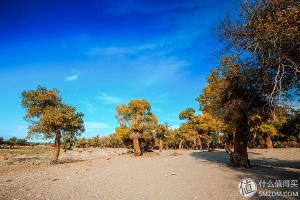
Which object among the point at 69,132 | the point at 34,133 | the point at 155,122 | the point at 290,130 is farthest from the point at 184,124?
the point at 34,133

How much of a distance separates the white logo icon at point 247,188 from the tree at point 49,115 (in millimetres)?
19052

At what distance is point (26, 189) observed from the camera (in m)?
9.20

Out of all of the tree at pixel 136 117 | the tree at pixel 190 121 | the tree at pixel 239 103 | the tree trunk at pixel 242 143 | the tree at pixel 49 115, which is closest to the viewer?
the tree at pixel 239 103

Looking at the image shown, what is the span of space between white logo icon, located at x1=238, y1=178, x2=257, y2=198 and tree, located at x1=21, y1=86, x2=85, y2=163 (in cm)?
1905

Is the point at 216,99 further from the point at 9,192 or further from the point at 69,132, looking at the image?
the point at 69,132

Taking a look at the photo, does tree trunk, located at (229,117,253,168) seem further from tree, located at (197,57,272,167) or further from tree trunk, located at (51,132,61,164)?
tree trunk, located at (51,132,61,164)

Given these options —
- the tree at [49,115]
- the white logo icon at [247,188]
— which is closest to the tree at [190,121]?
the tree at [49,115]

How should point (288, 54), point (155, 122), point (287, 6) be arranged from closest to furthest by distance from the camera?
1. point (287, 6)
2. point (288, 54)
3. point (155, 122)

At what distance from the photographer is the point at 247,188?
7672 millimetres

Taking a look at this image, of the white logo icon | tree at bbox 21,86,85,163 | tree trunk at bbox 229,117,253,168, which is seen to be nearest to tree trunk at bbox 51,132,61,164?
tree at bbox 21,86,85,163

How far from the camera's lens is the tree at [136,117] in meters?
30.8

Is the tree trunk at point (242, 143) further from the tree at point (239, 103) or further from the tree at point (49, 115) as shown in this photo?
the tree at point (49, 115)

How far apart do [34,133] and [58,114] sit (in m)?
3.66

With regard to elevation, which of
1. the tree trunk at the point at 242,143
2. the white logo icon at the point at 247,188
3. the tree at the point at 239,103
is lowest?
the white logo icon at the point at 247,188
